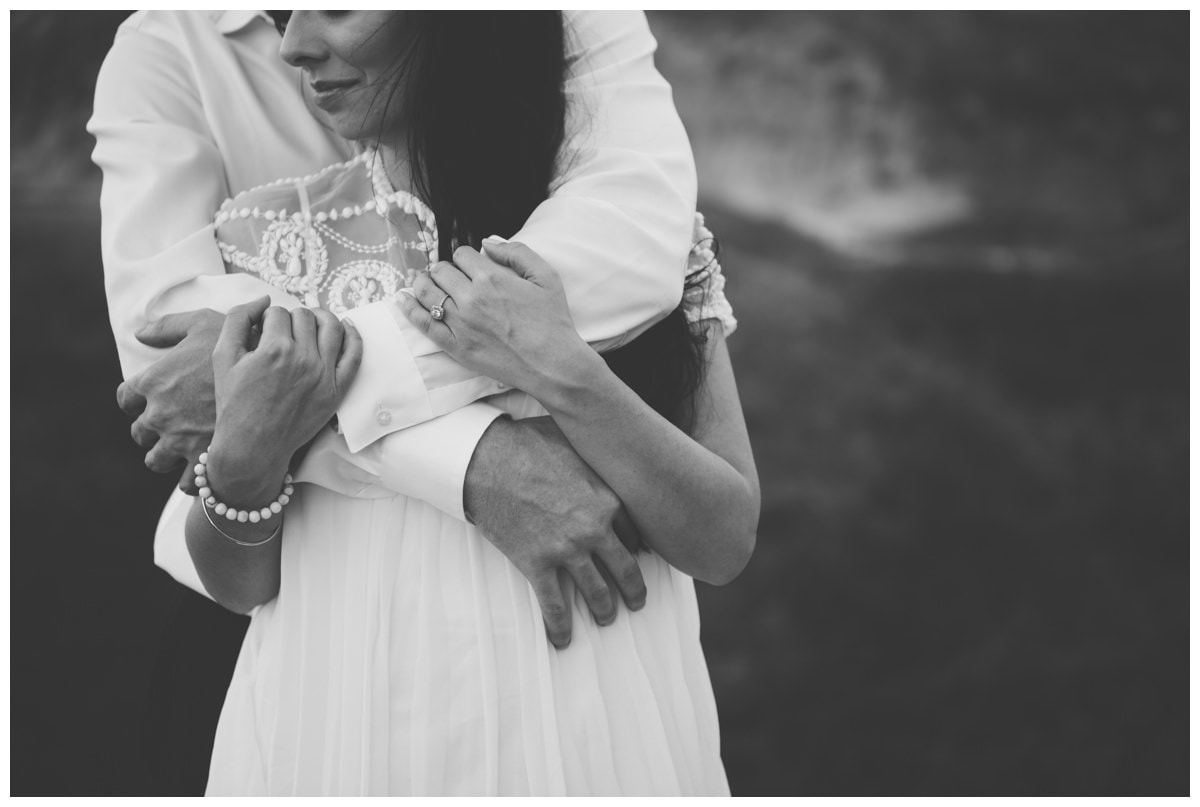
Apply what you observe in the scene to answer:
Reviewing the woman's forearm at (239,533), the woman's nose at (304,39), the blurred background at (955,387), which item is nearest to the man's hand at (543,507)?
the woman's forearm at (239,533)

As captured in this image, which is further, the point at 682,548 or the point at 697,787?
the point at 697,787

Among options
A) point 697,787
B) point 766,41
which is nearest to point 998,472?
point 766,41

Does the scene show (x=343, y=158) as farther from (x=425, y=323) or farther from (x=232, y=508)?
(x=232, y=508)

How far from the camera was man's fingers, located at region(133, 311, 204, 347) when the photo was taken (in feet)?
3.79

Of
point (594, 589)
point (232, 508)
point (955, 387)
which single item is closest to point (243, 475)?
point (232, 508)

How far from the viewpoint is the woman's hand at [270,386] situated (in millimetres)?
1077

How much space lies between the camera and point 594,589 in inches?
47.4

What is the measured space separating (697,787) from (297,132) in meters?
0.95

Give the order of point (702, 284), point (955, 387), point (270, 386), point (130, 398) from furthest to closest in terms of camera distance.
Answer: point (955, 387), point (702, 284), point (130, 398), point (270, 386)

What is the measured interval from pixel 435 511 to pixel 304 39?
0.54 metres

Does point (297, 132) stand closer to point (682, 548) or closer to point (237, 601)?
point (237, 601)

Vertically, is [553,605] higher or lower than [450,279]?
lower

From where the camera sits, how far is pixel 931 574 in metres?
3.48

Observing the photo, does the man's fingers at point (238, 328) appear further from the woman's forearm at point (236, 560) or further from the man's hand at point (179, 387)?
the woman's forearm at point (236, 560)
